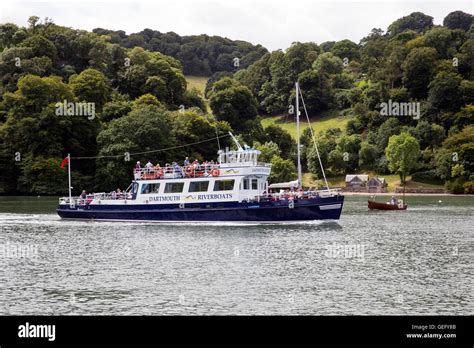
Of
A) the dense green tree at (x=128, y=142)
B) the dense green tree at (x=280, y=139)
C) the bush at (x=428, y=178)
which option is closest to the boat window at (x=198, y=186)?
the dense green tree at (x=128, y=142)

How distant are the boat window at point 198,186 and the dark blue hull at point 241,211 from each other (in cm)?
139

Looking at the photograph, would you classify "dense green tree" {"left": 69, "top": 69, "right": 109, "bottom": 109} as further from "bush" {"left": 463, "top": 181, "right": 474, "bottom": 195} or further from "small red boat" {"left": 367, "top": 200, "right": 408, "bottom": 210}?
"bush" {"left": 463, "top": 181, "right": 474, "bottom": 195}

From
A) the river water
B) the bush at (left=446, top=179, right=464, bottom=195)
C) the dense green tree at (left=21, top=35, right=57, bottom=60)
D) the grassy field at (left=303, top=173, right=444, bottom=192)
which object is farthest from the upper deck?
the dense green tree at (left=21, top=35, right=57, bottom=60)

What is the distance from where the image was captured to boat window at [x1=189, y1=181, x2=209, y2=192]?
238 feet

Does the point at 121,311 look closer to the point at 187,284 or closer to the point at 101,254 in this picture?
the point at 187,284

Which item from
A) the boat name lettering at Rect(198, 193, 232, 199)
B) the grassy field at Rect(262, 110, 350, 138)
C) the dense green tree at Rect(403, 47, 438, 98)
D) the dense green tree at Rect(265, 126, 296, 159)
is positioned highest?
the dense green tree at Rect(403, 47, 438, 98)

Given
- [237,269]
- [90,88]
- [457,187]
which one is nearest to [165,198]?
[237,269]

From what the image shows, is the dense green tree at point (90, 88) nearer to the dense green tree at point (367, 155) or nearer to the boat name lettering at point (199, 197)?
the dense green tree at point (367, 155)

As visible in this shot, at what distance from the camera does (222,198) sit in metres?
71.6

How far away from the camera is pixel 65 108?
131 meters

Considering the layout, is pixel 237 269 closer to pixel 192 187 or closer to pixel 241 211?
pixel 241 211

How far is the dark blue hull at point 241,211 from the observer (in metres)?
69.8
